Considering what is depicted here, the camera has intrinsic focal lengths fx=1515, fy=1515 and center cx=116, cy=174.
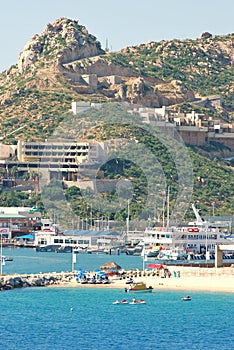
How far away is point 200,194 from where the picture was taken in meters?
196

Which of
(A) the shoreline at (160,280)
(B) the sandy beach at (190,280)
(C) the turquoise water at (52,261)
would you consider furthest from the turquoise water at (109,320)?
(C) the turquoise water at (52,261)

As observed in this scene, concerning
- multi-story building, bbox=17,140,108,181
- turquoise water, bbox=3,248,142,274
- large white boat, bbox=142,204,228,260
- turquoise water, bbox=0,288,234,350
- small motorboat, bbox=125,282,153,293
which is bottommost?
turquoise water, bbox=0,288,234,350

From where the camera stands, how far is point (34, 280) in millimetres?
112812

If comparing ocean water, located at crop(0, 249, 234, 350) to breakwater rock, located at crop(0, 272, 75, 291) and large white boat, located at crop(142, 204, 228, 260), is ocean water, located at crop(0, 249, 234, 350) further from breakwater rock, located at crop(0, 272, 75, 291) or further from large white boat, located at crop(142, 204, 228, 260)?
large white boat, located at crop(142, 204, 228, 260)

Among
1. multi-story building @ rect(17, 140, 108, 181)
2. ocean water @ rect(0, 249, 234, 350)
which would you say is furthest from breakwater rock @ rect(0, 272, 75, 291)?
multi-story building @ rect(17, 140, 108, 181)

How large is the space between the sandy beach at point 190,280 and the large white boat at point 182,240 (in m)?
38.6

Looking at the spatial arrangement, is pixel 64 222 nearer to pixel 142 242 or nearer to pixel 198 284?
pixel 142 242

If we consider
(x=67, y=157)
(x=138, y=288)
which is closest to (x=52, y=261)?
(x=138, y=288)

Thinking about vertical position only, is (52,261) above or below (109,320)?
above

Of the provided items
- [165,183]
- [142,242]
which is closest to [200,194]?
[165,183]

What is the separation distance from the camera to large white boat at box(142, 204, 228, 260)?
15900 centimetres

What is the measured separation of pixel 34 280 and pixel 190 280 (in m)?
12.0

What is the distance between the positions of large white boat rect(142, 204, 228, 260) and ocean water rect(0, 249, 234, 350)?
48.8 metres

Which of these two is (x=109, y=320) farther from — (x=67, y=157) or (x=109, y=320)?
(x=67, y=157)
